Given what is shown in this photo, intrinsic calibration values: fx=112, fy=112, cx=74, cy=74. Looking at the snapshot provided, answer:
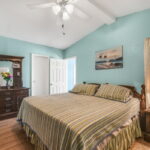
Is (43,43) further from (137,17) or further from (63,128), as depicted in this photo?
(63,128)

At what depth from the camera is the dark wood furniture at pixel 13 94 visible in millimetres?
3170

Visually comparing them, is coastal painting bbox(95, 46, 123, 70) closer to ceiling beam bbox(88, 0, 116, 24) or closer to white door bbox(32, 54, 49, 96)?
ceiling beam bbox(88, 0, 116, 24)

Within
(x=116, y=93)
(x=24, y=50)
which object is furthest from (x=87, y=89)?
(x=24, y=50)

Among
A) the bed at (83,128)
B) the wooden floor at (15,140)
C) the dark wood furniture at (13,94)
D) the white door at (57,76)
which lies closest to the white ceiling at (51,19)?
the dark wood furniture at (13,94)

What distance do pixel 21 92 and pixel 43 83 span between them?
103 centimetres

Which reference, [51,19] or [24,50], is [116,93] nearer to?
[51,19]

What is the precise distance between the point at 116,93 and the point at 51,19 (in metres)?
2.45

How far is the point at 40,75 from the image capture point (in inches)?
170

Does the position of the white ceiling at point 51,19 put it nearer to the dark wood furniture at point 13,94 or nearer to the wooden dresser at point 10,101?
the dark wood furniture at point 13,94

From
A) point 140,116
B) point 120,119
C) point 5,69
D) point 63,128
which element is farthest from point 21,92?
point 140,116

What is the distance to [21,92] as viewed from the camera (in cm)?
350

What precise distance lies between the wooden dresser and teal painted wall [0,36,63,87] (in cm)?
52

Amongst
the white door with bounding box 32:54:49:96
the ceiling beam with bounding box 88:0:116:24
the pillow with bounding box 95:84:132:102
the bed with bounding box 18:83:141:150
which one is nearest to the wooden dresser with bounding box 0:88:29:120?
the white door with bounding box 32:54:49:96

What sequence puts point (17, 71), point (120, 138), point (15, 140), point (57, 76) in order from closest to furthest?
point (120, 138), point (15, 140), point (17, 71), point (57, 76)
